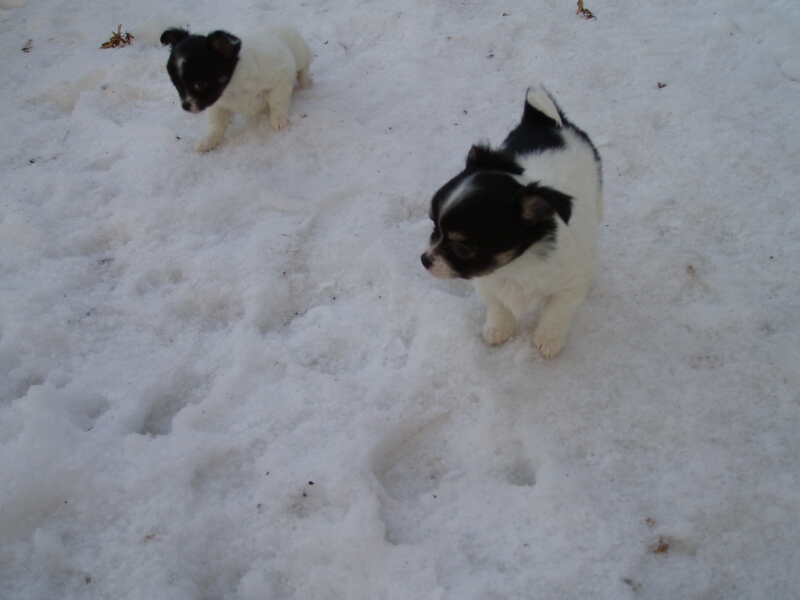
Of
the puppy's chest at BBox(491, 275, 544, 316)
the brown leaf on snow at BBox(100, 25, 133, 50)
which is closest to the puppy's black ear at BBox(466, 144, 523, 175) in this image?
the puppy's chest at BBox(491, 275, 544, 316)

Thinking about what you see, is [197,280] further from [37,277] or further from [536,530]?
[536,530]

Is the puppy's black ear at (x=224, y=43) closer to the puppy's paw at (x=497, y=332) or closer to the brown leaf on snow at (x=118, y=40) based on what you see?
the brown leaf on snow at (x=118, y=40)

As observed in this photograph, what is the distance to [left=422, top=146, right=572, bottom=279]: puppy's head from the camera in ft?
7.11

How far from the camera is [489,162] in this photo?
238 centimetres

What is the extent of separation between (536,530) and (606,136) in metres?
2.67

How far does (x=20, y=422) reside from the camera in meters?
2.47

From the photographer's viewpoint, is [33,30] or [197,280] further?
[33,30]

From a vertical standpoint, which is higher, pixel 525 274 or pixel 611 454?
pixel 525 274

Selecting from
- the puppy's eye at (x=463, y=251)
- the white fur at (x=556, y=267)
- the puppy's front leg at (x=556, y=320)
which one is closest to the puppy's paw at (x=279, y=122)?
the white fur at (x=556, y=267)

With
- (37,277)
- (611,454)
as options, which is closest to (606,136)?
(611,454)

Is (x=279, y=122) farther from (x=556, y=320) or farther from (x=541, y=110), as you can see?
(x=556, y=320)

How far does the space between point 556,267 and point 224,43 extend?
2.74 m

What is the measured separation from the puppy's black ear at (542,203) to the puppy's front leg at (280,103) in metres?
2.42

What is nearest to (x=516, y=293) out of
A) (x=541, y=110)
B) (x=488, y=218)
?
(x=488, y=218)
